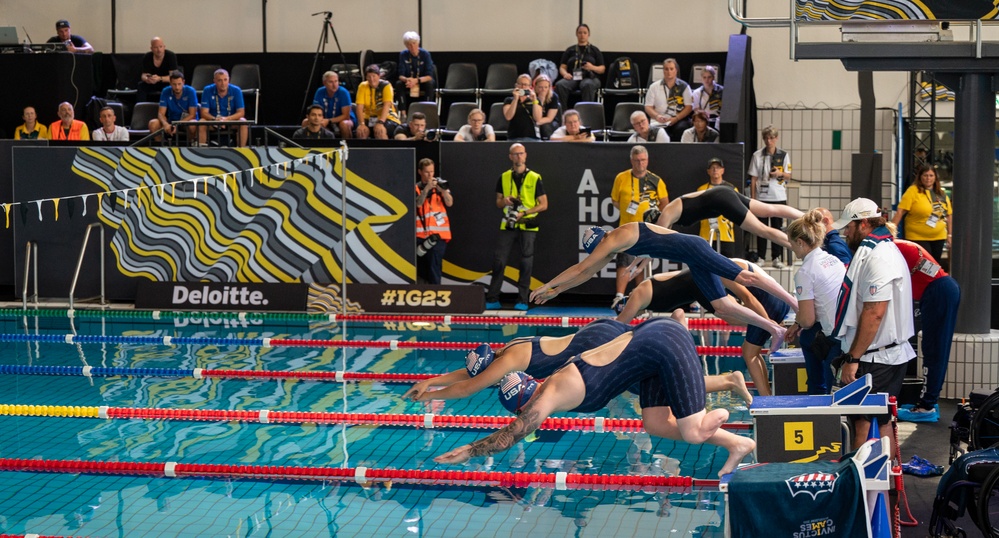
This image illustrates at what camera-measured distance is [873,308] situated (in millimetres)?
5570

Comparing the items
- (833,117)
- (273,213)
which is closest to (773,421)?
(273,213)

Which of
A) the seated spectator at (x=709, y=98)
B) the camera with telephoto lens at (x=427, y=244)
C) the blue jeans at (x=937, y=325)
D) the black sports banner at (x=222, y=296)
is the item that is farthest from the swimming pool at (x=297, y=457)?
the seated spectator at (x=709, y=98)

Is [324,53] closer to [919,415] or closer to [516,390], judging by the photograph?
[919,415]

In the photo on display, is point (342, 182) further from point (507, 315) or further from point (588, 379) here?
point (588, 379)

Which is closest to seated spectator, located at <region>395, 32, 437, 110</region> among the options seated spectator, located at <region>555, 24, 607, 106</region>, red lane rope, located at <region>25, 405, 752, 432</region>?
seated spectator, located at <region>555, 24, 607, 106</region>

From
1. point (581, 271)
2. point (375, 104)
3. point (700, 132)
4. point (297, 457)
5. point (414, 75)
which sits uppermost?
point (414, 75)

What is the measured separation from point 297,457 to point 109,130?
323 inches

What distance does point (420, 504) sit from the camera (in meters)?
5.75

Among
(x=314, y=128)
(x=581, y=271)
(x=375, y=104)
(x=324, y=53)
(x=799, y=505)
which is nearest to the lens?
(x=799, y=505)

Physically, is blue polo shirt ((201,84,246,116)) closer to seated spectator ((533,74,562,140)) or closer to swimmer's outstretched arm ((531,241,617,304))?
seated spectator ((533,74,562,140))

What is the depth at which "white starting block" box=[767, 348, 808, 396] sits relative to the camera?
647cm

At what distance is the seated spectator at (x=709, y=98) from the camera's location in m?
12.9

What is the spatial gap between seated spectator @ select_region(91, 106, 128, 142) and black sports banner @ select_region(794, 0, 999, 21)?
8.83 m

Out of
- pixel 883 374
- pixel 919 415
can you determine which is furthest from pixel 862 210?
pixel 919 415
